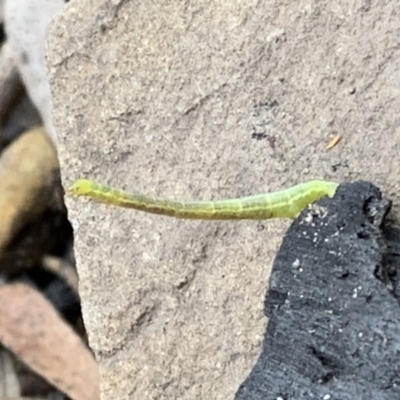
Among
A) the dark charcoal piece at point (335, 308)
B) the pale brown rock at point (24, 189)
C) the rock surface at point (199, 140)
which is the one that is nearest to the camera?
the dark charcoal piece at point (335, 308)

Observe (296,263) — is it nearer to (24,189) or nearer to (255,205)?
(255,205)

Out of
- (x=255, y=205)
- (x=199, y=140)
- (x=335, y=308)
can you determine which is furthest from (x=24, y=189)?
(x=335, y=308)

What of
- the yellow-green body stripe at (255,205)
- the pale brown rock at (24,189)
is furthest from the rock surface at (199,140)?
the pale brown rock at (24,189)

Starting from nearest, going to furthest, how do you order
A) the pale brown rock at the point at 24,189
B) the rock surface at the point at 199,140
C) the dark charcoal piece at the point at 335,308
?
1. the dark charcoal piece at the point at 335,308
2. the rock surface at the point at 199,140
3. the pale brown rock at the point at 24,189

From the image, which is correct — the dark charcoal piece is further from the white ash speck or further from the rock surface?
the rock surface

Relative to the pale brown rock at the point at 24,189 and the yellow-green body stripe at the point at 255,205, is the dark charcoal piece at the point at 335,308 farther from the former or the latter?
the pale brown rock at the point at 24,189

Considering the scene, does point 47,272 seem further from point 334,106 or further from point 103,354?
point 334,106

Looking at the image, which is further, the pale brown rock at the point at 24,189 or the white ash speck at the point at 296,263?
the pale brown rock at the point at 24,189
